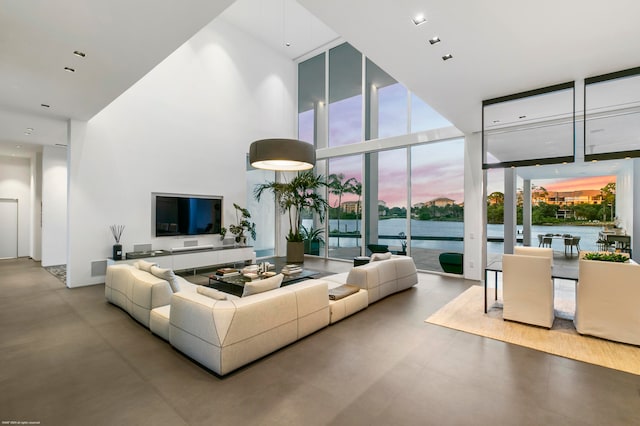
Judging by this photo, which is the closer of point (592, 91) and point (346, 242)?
point (592, 91)

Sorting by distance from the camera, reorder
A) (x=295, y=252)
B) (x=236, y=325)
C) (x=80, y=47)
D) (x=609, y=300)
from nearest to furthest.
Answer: (x=236, y=325) → (x=80, y=47) → (x=609, y=300) → (x=295, y=252)

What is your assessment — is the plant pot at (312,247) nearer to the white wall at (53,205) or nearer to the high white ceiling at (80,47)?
the high white ceiling at (80,47)

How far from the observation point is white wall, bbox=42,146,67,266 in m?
7.97

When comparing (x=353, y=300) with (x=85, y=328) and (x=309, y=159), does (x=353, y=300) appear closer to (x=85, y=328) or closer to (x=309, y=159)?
(x=309, y=159)

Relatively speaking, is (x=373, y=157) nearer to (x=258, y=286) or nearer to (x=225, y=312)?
(x=258, y=286)

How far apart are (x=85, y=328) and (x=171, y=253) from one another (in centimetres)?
302

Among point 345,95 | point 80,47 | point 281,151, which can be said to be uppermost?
point 345,95

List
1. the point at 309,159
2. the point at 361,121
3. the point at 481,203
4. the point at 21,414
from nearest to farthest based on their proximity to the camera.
Answer: the point at 21,414
the point at 309,159
the point at 481,203
the point at 361,121

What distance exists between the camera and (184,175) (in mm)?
7492

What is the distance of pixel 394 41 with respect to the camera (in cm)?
321

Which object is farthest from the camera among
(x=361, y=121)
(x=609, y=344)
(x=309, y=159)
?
(x=361, y=121)

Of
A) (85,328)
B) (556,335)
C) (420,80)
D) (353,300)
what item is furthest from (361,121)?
(85,328)

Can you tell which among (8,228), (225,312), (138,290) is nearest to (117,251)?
(138,290)

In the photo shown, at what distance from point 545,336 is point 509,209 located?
15.7 ft
